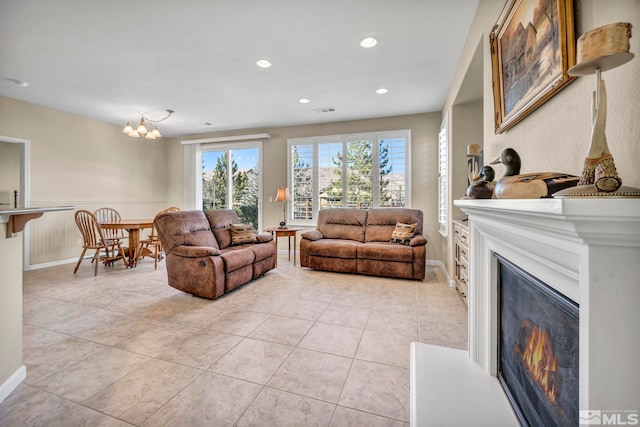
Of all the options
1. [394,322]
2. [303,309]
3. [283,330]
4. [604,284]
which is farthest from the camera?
[303,309]

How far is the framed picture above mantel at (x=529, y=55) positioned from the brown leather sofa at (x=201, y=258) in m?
2.90

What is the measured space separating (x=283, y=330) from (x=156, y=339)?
3.31 feet

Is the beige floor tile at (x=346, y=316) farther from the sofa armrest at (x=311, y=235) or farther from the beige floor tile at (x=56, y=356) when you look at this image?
the beige floor tile at (x=56, y=356)

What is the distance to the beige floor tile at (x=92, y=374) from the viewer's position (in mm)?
1607

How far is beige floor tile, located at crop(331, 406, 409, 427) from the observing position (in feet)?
4.50

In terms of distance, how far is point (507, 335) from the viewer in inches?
50.7

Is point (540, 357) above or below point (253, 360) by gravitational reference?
above

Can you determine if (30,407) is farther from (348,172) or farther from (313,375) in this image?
(348,172)

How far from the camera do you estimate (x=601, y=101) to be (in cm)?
67

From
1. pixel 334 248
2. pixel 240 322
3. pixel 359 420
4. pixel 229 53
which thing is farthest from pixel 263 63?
pixel 359 420

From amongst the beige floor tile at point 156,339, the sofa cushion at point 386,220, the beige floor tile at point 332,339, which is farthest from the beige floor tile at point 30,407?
the sofa cushion at point 386,220

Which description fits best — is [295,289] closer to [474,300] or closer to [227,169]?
[474,300]

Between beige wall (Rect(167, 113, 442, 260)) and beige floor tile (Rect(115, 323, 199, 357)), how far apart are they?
3.58 metres

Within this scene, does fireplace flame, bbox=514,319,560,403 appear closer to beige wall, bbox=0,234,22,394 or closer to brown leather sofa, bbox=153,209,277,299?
beige wall, bbox=0,234,22,394
